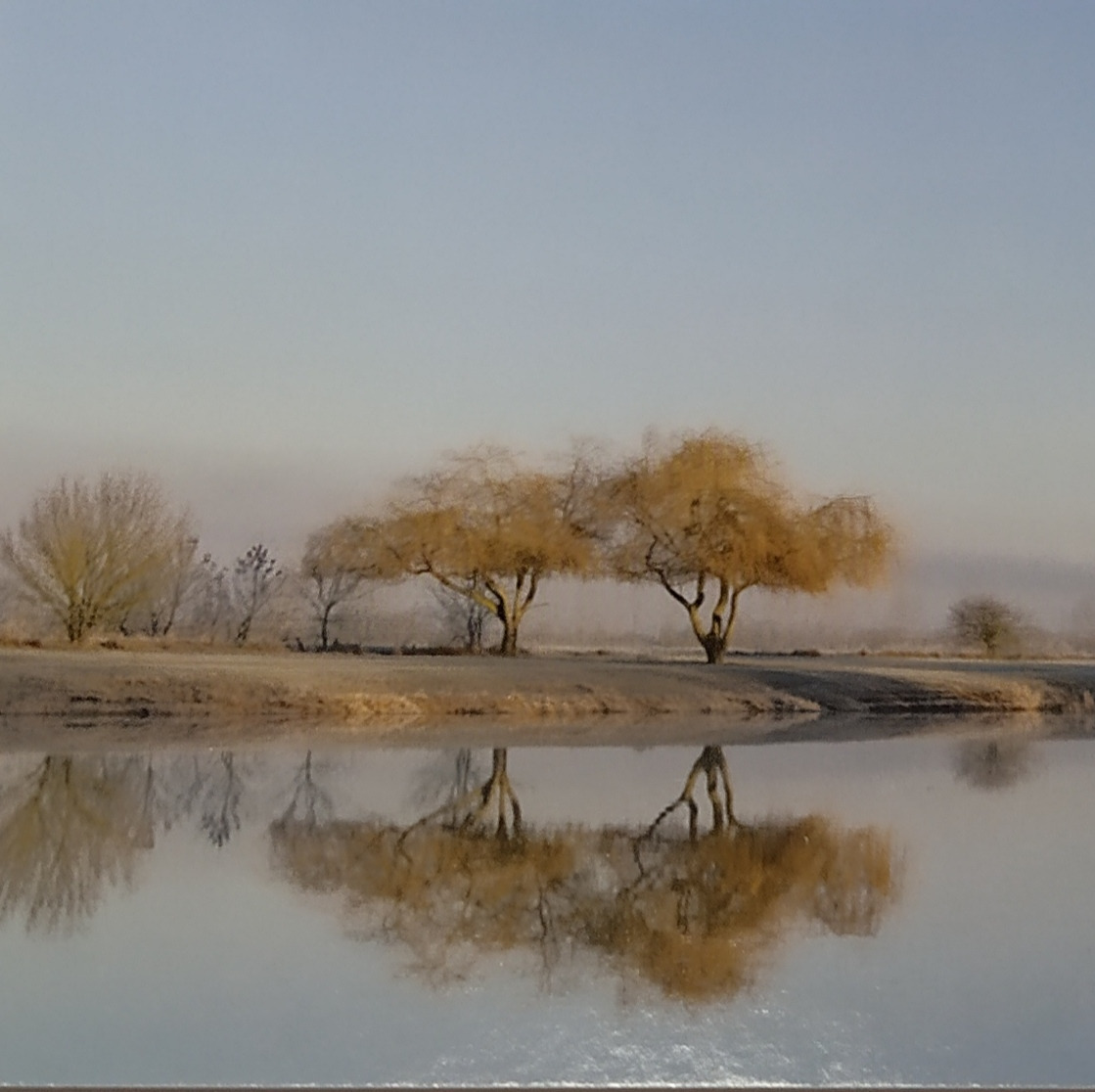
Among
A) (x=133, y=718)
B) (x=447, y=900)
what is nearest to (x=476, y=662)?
(x=133, y=718)

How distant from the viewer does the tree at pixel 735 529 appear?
122ft

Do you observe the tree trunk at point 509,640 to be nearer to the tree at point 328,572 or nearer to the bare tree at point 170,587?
the tree at point 328,572

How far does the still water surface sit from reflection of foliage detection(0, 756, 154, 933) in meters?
0.04

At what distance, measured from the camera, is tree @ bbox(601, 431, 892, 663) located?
37281 millimetres

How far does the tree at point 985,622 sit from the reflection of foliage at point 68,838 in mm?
51691

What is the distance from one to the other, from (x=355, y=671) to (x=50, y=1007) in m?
20.2

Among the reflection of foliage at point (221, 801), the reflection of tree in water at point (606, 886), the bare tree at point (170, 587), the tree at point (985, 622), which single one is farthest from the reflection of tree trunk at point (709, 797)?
the tree at point (985, 622)

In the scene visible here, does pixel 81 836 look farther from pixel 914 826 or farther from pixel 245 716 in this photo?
pixel 245 716

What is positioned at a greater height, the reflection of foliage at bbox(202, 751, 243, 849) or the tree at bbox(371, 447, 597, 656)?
the tree at bbox(371, 447, 597, 656)

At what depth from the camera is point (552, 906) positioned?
8461 mm

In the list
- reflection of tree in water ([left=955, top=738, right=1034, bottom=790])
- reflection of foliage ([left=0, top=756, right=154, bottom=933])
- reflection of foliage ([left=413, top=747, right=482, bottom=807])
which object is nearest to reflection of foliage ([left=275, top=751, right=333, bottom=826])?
reflection of foliage ([left=413, top=747, right=482, bottom=807])

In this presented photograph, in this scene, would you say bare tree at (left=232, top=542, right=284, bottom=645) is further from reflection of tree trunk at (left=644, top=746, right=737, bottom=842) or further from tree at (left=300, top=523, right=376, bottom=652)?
reflection of tree trunk at (left=644, top=746, right=737, bottom=842)

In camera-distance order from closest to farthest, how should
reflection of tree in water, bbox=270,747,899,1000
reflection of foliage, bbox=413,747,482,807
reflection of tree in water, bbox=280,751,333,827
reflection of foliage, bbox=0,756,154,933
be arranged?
reflection of tree in water, bbox=270,747,899,1000 → reflection of foliage, bbox=0,756,154,933 → reflection of tree in water, bbox=280,751,333,827 → reflection of foliage, bbox=413,747,482,807

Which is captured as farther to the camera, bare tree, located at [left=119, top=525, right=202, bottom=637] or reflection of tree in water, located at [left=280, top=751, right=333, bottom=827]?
bare tree, located at [left=119, top=525, right=202, bottom=637]
